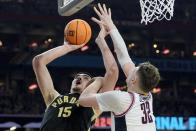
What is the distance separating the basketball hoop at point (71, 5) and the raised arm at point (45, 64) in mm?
801

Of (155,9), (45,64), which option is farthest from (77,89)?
(155,9)

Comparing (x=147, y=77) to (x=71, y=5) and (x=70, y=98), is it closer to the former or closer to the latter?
(x=70, y=98)

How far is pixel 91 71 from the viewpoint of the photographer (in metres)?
23.2

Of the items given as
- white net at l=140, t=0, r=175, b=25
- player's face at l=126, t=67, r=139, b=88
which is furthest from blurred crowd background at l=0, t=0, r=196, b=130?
player's face at l=126, t=67, r=139, b=88

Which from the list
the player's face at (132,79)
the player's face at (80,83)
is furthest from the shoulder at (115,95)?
the player's face at (80,83)

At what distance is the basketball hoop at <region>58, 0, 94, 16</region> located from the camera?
4876 mm

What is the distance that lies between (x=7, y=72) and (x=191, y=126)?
34.0ft

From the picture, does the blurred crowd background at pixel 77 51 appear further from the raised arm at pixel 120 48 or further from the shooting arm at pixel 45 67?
the raised arm at pixel 120 48

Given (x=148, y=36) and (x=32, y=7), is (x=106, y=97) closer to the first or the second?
(x=32, y=7)

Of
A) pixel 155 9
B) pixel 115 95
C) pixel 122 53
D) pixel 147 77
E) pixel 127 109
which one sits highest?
pixel 155 9

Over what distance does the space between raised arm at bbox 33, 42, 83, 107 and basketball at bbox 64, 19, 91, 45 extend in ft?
0.27

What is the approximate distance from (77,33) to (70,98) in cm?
73

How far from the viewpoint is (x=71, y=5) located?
16.5 feet

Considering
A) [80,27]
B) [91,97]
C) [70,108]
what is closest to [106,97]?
[91,97]
